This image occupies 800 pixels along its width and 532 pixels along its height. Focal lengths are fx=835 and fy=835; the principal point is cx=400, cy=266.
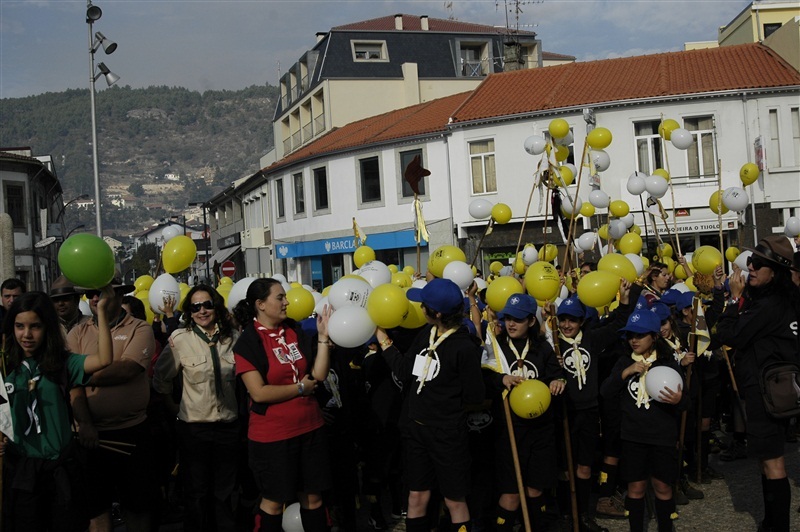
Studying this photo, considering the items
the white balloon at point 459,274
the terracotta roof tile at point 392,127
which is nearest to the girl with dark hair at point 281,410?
the white balloon at point 459,274

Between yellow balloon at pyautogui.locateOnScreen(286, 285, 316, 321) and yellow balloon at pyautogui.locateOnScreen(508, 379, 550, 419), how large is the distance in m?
1.88

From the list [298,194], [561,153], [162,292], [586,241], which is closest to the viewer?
[162,292]

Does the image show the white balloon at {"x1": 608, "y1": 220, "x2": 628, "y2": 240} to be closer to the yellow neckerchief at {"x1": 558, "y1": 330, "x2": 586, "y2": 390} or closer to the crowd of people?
the crowd of people

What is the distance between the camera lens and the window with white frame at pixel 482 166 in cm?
2794

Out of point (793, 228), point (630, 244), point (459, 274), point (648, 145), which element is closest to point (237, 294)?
point (459, 274)

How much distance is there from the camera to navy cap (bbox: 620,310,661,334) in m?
5.44

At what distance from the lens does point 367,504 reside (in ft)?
25.0

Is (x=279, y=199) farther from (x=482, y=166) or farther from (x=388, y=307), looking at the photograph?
(x=388, y=307)

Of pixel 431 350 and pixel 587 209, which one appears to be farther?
pixel 587 209

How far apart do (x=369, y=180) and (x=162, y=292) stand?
24836mm

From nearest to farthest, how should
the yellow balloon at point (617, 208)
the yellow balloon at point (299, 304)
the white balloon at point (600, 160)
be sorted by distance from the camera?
the yellow balloon at point (299, 304), the white balloon at point (600, 160), the yellow balloon at point (617, 208)

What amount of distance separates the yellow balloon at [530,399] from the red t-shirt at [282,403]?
4.16 ft

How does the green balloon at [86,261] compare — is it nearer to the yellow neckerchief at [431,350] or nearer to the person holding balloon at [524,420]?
the yellow neckerchief at [431,350]

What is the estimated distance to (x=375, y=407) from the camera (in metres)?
6.50
